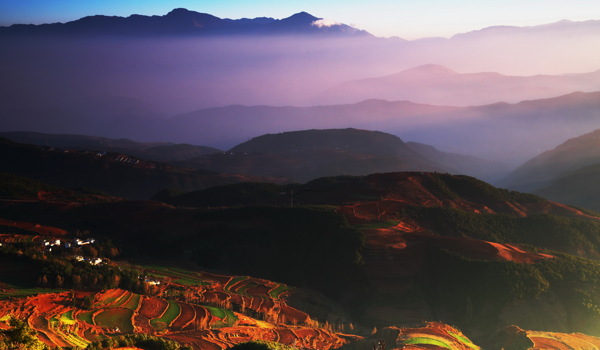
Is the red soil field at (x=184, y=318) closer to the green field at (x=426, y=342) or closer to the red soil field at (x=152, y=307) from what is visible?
the red soil field at (x=152, y=307)

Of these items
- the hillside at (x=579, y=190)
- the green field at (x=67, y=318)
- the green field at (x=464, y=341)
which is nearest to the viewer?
the green field at (x=67, y=318)

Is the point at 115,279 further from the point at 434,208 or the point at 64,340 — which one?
the point at 434,208

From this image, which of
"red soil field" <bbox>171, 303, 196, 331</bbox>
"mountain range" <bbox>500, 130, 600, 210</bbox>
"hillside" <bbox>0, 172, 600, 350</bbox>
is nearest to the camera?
"red soil field" <bbox>171, 303, 196, 331</bbox>

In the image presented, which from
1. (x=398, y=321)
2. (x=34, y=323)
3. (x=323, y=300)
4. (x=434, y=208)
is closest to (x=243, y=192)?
(x=434, y=208)

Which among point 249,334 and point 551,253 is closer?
point 249,334

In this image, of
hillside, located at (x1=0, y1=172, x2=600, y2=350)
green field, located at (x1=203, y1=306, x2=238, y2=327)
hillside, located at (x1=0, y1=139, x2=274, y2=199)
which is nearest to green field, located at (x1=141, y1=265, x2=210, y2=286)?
hillside, located at (x1=0, y1=172, x2=600, y2=350)

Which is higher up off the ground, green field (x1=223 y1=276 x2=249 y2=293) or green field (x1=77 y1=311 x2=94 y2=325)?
green field (x1=77 y1=311 x2=94 y2=325)

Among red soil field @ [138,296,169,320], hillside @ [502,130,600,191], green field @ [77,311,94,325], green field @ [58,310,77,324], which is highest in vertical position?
green field @ [58,310,77,324]

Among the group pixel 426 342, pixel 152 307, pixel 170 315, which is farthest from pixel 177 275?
pixel 426 342

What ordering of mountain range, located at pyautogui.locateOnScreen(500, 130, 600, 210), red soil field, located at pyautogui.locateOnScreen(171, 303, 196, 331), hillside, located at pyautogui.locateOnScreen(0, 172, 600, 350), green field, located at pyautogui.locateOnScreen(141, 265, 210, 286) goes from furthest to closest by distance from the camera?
mountain range, located at pyautogui.locateOnScreen(500, 130, 600, 210) → green field, located at pyautogui.locateOnScreen(141, 265, 210, 286) → hillside, located at pyautogui.locateOnScreen(0, 172, 600, 350) → red soil field, located at pyautogui.locateOnScreen(171, 303, 196, 331)

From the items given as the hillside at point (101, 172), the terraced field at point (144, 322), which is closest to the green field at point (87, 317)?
the terraced field at point (144, 322)

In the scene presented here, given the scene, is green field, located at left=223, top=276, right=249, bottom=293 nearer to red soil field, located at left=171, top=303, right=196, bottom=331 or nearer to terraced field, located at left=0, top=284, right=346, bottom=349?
terraced field, located at left=0, top=284, right=346, bottom=349
